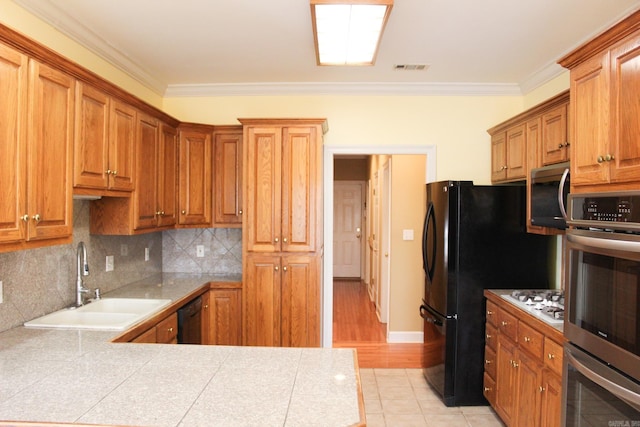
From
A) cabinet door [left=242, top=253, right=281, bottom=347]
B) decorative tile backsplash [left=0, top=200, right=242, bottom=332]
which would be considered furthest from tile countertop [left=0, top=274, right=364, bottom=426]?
cabinet door [left=242, top=253, right=281, bottom=347]

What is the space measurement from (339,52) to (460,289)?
1.95 m

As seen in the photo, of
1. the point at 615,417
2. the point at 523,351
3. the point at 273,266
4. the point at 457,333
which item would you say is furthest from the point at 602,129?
the point at 273,266

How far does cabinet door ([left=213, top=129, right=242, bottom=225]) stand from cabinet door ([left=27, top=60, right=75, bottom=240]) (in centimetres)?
154

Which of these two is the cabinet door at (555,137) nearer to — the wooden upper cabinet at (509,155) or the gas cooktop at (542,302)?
the wooden upper cabinet at (509,155)

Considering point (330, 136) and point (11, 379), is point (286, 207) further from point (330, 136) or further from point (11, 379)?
point (11, 379)

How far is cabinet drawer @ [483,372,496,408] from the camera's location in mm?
2806

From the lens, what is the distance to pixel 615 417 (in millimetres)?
1568

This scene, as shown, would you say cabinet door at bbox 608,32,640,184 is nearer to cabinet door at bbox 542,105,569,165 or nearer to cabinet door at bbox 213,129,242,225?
cabinet door at bbox 542,105,569,165

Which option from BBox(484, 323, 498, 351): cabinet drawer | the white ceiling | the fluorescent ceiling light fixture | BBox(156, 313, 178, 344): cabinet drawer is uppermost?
the white ceiling

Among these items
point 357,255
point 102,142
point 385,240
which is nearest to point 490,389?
point 385,240

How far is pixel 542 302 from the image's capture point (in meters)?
2.58

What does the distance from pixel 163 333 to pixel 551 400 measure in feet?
7.63

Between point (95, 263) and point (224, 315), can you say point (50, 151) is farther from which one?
point (224, 315)

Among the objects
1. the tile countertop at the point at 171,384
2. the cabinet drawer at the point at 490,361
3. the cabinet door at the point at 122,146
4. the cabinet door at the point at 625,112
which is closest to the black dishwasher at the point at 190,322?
the tile countertop at the point at 171,384
